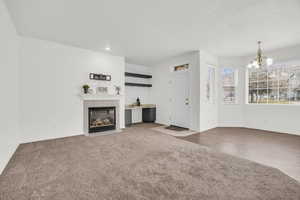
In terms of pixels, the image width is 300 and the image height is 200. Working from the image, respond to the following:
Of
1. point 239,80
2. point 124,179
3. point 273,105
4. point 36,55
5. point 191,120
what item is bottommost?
point 124,179

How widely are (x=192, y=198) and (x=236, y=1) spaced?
9.67 feet

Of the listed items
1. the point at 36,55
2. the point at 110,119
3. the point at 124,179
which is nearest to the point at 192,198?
the point at 124,179

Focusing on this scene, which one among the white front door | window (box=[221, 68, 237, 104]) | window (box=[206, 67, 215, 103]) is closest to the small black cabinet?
the white front door

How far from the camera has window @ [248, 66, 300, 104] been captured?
14.0 ft

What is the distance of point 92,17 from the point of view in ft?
8.38

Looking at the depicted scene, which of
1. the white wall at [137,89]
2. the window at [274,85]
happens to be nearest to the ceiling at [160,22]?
the window at [274,85]

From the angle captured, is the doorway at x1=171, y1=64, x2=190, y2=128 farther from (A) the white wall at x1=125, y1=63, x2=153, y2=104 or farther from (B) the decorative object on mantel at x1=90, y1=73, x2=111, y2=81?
(B) the decorative object on mantel at x1=90, y1=73, x2=111, y2=81

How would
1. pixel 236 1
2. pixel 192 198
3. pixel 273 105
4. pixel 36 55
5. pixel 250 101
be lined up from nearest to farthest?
pixel 192 198 < pixel 236 1 < pixel 36 55 < pixel 273 105 < pixel 250 101

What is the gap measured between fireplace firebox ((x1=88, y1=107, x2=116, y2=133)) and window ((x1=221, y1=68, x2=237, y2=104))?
4.50 metres

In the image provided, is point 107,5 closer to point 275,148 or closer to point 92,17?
point 92,17

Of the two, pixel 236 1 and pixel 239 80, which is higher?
pixel 236 1

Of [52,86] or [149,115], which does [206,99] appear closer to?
[149,115]

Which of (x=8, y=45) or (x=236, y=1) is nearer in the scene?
(x=236, y=1)

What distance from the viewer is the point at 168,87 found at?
18.4 feet
